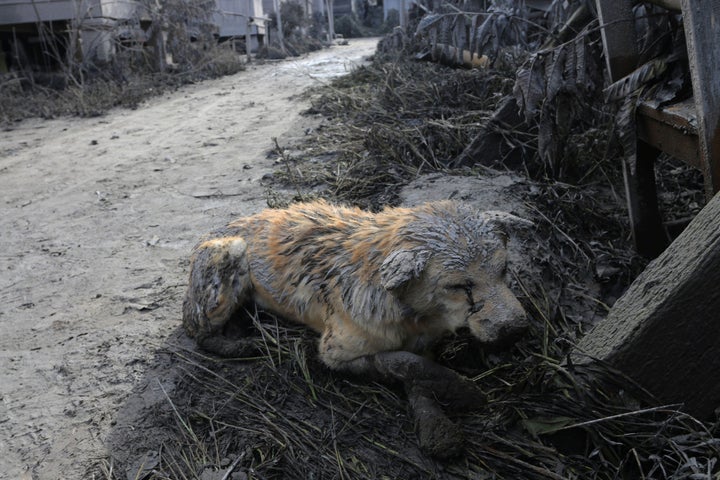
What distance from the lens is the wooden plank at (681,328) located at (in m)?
2.29

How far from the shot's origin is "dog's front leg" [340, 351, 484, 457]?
2516 mm

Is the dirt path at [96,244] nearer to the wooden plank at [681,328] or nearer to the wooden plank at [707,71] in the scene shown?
the wooden plank at [681,328]

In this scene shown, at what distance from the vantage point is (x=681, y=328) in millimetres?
2350

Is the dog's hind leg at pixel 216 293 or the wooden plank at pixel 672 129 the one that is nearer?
the wooden plank at pixel 672 129

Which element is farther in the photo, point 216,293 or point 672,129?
point 216,293

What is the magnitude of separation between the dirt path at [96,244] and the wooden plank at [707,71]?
3423mm

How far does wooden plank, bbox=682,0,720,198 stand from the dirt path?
3423 mm

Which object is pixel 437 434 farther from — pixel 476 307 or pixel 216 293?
pixel 216 293

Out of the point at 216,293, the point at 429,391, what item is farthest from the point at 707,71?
the point at 216,293

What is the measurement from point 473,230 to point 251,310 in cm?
174

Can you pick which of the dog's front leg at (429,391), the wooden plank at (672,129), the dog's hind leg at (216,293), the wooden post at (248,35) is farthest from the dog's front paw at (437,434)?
the wooden post at (248,35)

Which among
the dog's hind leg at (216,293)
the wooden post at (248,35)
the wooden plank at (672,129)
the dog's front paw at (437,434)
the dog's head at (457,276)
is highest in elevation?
the wooden post at (248,35)

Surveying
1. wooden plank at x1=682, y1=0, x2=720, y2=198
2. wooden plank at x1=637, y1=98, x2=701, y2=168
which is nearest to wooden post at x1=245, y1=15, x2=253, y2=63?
wooden plank at x1=637, y1=98, x2=701, y2=168

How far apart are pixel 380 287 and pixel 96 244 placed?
383cm
